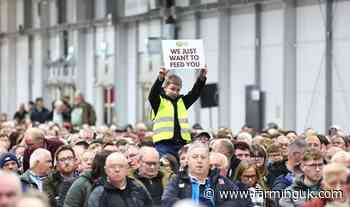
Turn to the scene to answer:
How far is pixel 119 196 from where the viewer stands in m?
10.8

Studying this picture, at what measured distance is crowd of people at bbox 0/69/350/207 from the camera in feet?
34.4

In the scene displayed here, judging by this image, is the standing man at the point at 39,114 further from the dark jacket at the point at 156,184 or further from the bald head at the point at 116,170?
the bald head at the point at 116,170

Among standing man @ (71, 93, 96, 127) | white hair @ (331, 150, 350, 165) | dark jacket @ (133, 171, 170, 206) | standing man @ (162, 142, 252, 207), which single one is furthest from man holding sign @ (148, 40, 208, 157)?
standing man @ (71, 93, 96, 127)

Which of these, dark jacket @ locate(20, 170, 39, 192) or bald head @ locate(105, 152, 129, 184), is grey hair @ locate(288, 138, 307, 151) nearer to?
bald head @ locate(105, 152, 129, 184)

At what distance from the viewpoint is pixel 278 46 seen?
28.9 m

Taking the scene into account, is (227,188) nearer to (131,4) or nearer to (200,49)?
(200,49)

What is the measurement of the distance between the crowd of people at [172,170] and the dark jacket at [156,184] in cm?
1

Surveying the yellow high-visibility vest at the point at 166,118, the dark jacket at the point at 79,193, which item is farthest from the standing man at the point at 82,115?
the dark jacket at the point at 79,193

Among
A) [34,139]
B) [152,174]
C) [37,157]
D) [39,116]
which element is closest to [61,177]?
[37,157]

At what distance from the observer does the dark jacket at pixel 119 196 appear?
35.1 ft

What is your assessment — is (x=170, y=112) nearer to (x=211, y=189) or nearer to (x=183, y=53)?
(x=183, y=53)

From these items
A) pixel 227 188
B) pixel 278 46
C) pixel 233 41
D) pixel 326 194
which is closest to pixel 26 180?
pixel 227 188

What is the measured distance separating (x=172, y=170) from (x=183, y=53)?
3.74 meters

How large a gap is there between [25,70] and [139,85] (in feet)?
46.7
